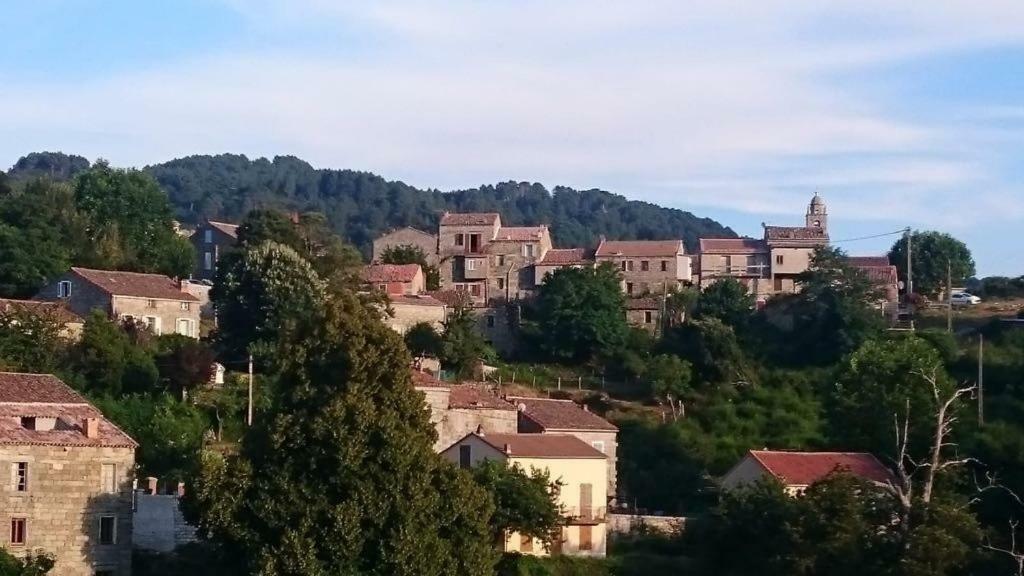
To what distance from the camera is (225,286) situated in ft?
197

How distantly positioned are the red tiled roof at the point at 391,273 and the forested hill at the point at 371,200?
215 ft

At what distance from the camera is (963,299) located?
81500 mm

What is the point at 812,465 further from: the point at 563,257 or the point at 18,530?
the point at 563,257

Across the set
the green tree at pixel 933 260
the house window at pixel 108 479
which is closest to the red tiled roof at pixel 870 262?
the green tree at pixel 933 260

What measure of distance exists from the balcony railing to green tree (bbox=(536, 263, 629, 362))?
19.5m

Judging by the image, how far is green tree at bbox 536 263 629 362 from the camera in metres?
67.9

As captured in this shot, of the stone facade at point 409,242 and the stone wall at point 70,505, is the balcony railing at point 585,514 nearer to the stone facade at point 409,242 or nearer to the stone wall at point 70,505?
the stone wall at point 70,505

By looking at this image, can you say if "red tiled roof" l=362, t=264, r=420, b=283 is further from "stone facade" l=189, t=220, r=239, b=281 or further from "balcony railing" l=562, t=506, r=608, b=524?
"balcony railing" l=562, t=506, r=608, b=524

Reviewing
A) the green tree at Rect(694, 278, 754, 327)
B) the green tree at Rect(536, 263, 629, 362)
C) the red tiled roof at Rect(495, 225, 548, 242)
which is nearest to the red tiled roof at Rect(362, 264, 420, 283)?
the green tree at Rect(536, 263, 629, 362)

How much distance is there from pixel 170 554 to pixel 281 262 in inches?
715

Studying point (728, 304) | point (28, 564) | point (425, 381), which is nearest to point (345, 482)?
point (28, 564)

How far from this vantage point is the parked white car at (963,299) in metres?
80.2

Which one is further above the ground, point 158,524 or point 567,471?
point 567,471

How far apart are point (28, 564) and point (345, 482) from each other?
739 cm
